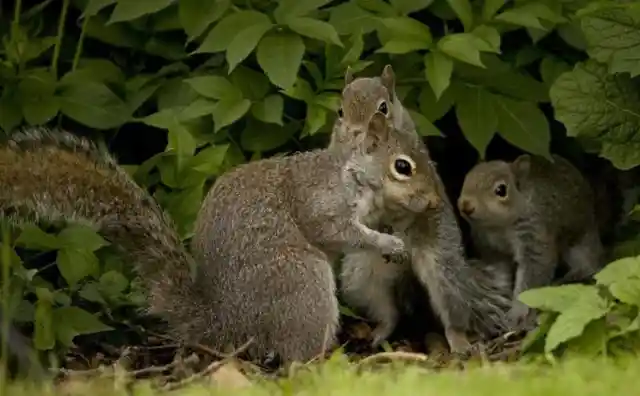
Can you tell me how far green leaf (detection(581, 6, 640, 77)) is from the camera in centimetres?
655

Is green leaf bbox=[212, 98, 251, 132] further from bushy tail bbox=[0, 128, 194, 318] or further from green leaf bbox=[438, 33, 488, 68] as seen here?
green leaf bbox=[438, 33, 488, 68]

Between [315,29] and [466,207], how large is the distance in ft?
3.44

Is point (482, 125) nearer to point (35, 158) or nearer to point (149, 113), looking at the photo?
point (149, 113)

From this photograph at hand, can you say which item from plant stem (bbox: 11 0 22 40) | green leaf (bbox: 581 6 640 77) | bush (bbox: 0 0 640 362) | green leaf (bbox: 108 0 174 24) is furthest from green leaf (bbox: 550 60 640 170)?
plant stem (bbox: 11 0 22 40)

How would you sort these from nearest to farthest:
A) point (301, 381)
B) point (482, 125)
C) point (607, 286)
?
point (301, 381) → point (607, 286) → point (482, 125)

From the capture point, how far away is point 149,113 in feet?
23.6

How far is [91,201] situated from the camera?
541 cm

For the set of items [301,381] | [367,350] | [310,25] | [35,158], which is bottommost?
[367,350]

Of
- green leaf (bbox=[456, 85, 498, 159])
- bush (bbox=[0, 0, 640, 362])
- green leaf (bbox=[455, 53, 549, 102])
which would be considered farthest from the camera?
green leaf (bbox=[455, 53, 549, 102])

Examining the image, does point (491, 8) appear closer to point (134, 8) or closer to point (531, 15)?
point (531, 15)

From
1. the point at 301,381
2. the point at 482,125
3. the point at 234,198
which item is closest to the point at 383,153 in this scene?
the point at 234,198

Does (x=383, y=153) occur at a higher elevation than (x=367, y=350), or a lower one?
higher

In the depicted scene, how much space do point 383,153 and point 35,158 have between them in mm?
1349

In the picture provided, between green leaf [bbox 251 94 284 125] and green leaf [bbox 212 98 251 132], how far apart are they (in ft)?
0.27
